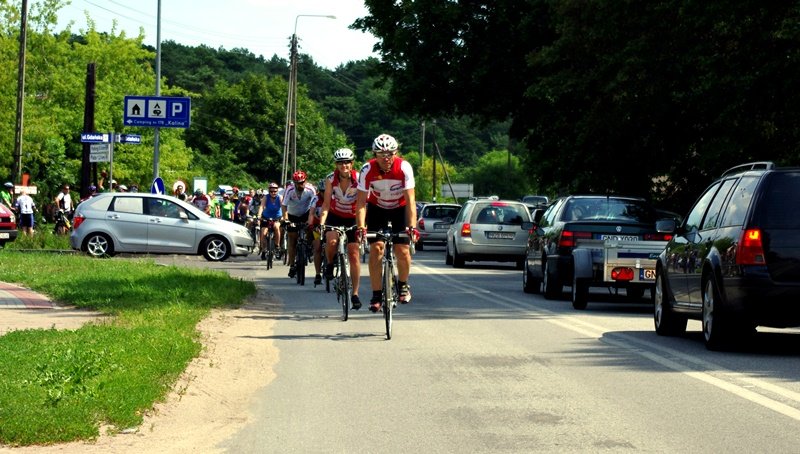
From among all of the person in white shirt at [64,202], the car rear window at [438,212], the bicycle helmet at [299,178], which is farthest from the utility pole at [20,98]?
the bicycle helmet at [299,178]

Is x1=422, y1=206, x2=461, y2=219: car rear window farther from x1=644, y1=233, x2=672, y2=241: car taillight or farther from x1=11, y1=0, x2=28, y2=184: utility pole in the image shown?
x1=644, y1=233, x2=672, y2=241: car taillight

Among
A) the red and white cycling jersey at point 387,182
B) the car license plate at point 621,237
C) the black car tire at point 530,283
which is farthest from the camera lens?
the black car tire at point 530,283

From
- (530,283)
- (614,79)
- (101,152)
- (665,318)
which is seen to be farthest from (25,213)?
(665,318)

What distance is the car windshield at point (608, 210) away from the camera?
65.6 ft

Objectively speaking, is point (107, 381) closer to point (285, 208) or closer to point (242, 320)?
point (242, 320)

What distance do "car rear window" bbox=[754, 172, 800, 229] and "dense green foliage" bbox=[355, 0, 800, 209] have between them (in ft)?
35.4

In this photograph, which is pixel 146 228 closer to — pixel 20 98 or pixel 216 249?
pixel 216 249

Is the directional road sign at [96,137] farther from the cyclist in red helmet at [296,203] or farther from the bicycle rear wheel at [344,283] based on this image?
the bicycle rear wheel at [344,283]

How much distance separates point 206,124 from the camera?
122750mm

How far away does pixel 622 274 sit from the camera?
18.3 meters

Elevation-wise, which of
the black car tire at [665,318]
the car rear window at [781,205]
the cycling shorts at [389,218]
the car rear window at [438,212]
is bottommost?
the black car tire at [665,318]

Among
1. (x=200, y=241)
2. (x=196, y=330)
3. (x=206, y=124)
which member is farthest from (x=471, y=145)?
(x=196, y=330)

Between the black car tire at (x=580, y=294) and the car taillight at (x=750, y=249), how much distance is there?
20.8 ft

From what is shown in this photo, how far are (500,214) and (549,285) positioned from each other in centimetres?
1238
